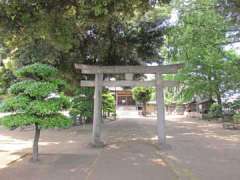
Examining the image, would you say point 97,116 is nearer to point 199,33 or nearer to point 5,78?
point 199,33

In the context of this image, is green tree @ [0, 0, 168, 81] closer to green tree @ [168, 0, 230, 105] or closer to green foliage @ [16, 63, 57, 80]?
green foliage @ [16, 63, 57, 80]

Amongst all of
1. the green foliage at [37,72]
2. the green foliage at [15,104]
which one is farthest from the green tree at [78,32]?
the green foliage at [15,104]

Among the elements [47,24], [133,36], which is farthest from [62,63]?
[47,24]

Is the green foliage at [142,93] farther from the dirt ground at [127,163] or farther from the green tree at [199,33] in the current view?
the dirt ground at [127,163]

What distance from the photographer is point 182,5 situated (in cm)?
2047

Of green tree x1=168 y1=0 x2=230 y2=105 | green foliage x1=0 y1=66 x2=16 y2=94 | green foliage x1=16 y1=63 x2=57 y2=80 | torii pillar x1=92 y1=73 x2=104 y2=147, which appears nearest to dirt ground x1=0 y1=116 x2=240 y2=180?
torii pillar x1=92 y1=73 x2=104 y2=147

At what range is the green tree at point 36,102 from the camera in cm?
963

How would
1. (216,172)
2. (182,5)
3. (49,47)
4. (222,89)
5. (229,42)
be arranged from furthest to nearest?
(222,89) < (182,5) < (229,42) < (49,47) < (216,172)

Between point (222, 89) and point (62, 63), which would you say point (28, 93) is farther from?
point (222, 89)

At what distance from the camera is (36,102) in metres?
9.73

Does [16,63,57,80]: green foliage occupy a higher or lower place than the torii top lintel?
lower

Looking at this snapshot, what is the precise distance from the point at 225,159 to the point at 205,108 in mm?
31682

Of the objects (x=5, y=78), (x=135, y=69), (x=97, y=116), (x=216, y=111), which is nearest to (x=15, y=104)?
(x=97, y=116)

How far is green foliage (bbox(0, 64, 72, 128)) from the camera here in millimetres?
9633
